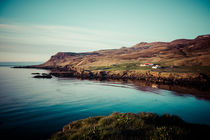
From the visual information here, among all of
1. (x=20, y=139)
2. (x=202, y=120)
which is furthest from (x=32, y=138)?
(x=202, y=120)

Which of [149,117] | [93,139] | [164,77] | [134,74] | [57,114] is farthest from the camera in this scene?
[134,74]

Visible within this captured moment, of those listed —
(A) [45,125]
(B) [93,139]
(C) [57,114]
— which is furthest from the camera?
(C) [57,114]

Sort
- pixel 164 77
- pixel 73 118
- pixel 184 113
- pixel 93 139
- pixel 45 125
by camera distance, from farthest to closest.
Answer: pixel 164 77 → pixel 184 113 → pixel 73 118 → pixel 45 125 → pixel 93 139

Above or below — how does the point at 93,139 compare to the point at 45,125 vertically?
above

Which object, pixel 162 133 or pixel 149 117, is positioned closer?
pixel 162 133

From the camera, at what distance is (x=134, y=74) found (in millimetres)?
79188

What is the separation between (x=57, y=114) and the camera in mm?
21719

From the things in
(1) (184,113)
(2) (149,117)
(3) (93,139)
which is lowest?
(1) (184,113)

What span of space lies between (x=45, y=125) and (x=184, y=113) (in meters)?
23.9

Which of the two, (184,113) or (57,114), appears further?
(184,113)

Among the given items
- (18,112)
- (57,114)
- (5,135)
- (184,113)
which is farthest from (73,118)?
(184,113)

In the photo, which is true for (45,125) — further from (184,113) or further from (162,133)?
(184,113)

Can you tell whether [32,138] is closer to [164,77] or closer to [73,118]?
[73,118]

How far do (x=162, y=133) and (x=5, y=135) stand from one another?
17.1 meters
